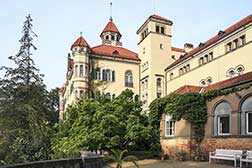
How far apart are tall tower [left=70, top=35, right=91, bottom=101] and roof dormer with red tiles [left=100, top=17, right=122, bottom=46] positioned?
12.2 meters

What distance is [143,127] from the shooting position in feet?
85.3

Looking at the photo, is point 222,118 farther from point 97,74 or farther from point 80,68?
point 97,74

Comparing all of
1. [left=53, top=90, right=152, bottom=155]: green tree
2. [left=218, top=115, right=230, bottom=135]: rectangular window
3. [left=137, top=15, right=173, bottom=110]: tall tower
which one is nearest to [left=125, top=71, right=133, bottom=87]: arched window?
[left=137, top=15, right=173, bottom=110]: tall tower

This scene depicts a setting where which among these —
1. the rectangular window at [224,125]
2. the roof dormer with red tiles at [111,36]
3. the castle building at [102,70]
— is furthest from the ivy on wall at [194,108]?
the roof dormer with red tiles at [111,36]

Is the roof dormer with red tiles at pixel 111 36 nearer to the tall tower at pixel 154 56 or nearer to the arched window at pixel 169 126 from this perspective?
the tall tower at pixel 154 56

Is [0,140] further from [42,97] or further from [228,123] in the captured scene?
[228,123]

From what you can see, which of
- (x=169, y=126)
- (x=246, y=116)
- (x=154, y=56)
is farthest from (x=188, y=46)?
(x=246, y=116)

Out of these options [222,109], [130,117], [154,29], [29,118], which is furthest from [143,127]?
[154,29]

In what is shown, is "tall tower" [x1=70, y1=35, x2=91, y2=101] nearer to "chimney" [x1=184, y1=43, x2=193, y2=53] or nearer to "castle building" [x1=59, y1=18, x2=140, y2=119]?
"castle building" [x1=59, y1=18, x2=140, y2=119]

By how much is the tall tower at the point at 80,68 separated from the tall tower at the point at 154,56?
10208 millimetres

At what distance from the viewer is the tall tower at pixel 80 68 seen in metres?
49.3

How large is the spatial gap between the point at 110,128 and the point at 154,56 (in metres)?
30.1

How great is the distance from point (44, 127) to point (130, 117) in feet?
40.4

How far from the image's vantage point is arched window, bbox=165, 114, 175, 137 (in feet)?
88.9
